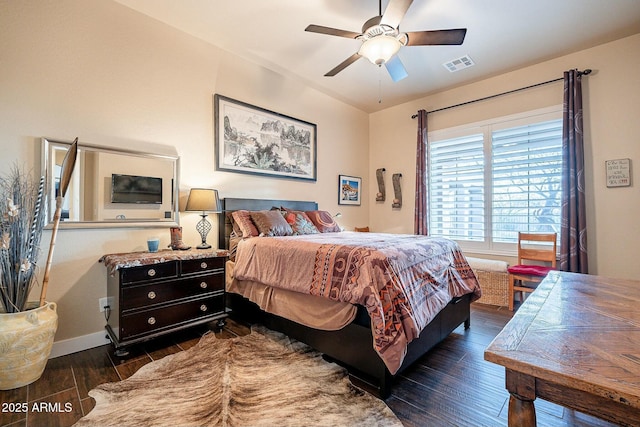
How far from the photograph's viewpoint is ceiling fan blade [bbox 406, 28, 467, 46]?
229cm

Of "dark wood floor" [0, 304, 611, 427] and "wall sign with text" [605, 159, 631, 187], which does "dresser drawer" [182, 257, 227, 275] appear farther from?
"wall sign with text" [605, 159, 631, 187]

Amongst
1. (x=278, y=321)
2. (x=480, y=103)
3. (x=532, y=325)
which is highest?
(x=480, y=103)

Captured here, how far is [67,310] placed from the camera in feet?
7.60

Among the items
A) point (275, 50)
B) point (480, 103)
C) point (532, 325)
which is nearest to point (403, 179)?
point (480, 103)

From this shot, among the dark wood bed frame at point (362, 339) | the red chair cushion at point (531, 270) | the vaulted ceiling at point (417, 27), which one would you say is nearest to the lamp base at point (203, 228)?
the dark wood bed frame at point (362, 339)

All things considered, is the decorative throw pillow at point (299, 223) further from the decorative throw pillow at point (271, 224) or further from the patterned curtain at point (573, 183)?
the patterned curtain at point (573, 183)

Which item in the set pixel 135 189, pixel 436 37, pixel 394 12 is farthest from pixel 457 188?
pixel 135 189

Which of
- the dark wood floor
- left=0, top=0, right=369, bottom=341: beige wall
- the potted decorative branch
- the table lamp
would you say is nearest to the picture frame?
left=0, top=0, right=369, bottom=341: beige wall

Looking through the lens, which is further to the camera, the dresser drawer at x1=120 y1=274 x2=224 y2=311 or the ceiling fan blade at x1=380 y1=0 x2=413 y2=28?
the dresser drawer at x1=120 y1=274 x2=224 y2=311

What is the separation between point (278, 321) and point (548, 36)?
4200 mm

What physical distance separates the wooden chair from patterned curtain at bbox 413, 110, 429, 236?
1310mm

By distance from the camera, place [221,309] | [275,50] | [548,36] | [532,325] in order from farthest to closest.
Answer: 1. [275,50]
2. [548,36]
3. [221,309]
4. [532,325]

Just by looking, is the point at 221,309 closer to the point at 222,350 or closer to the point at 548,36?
the point at 222,350

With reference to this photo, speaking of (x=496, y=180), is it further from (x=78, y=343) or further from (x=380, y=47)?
(x=78, y=343)
